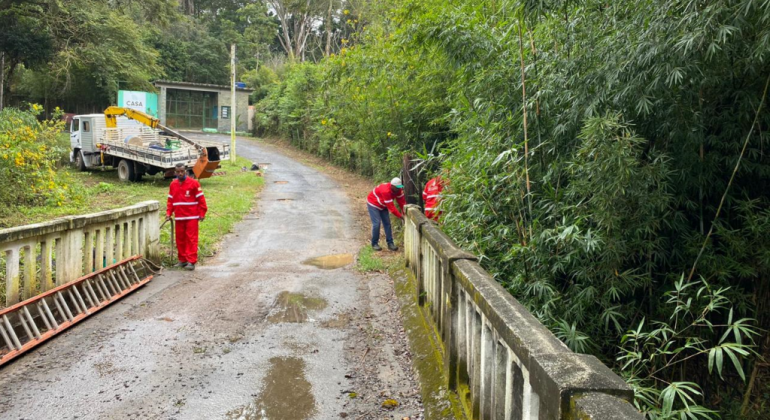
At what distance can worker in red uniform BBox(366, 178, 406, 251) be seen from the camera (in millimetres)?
10008

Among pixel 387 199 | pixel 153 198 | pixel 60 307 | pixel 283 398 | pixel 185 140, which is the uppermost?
pixel 185 140

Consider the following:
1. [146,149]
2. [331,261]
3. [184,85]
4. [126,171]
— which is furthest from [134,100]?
[331,261]

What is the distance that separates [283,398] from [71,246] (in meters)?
3.35

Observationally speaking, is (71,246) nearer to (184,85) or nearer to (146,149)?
(146,149)

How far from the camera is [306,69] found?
29.6m

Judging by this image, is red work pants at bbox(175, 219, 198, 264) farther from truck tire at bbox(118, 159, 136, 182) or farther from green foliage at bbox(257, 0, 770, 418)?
truck tire at bbox(118, 159, 136, 182)

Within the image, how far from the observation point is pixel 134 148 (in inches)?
727

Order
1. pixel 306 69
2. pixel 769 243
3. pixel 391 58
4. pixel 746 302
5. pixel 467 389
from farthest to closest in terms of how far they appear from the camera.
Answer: pixel 306 69
pixel 391 58
pixel 746 302
pixel 769 243
pixel 467 389

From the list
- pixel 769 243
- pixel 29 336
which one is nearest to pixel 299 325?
pixel 29 336

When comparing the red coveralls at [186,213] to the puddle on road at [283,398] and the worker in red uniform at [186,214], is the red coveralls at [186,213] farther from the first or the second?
the puddle on road at [283,398]

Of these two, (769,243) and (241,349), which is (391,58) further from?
(769,243)

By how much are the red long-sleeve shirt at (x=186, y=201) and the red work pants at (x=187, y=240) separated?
101mm

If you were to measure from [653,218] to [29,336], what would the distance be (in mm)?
5270

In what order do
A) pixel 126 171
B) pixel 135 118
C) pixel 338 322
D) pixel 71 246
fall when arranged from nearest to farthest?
pixel 71 246, pixel 338 322, pixel 135 118, pixel 126 171
